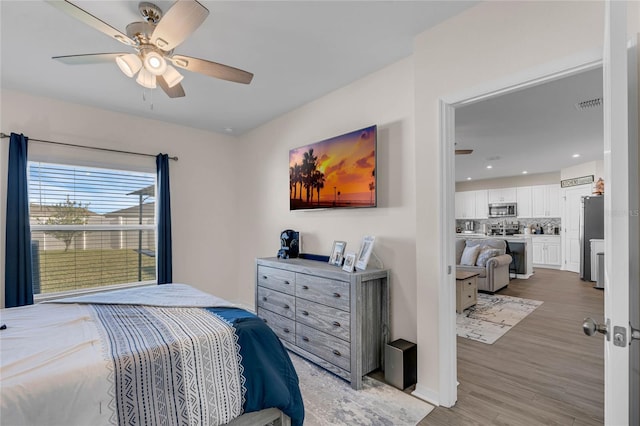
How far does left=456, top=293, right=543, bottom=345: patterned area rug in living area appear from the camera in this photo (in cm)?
351

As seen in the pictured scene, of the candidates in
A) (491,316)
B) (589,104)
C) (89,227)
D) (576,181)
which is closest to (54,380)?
(89,227)

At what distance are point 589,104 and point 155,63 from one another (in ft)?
14.2

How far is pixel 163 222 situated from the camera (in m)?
3.91

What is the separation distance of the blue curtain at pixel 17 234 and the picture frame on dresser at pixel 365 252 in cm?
329

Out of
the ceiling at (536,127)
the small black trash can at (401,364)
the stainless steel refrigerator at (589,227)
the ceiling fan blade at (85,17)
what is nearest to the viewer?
the ceiling fan blade at (85,17)

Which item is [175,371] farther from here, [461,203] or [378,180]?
[461,203]

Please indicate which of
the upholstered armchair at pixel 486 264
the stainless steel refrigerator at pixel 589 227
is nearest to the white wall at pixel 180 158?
the upholstered armchair at pixel 486 264

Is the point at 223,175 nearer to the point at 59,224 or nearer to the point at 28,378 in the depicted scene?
the point at 59,224

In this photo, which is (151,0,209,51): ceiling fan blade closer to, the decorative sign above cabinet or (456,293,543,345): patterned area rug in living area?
(456,293,543,345): patterned area rug in living area

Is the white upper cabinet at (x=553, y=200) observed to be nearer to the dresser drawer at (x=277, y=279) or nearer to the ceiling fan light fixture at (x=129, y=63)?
the dresser drawer at (x=277, y=279)

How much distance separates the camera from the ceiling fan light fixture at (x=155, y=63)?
1824mm

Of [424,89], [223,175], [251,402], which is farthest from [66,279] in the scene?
[424,89]

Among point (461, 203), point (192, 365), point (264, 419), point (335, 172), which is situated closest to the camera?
point (192, 365)

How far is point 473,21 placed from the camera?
2.00 m
